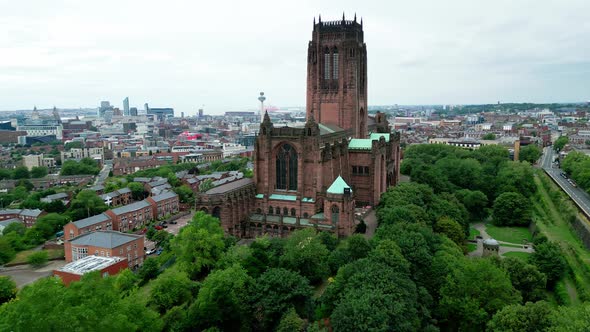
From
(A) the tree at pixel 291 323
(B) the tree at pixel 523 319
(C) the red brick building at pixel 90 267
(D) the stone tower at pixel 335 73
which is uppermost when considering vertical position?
(D) the stone tower at pixel 335 73

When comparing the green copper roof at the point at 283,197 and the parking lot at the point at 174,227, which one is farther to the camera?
the parking lot at the point at 174,227

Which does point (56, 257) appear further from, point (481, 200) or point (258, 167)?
point (481, 200)

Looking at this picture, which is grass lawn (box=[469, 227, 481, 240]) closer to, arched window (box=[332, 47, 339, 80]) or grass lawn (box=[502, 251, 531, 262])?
grass lawn (box=[502, 251, 531, 262])

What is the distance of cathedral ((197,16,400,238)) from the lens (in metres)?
69.2

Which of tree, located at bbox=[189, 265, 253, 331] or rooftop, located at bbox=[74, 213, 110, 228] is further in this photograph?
rooftop, located at bbox=[74, 213, 110, 228]

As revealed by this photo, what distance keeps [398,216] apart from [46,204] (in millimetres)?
81567

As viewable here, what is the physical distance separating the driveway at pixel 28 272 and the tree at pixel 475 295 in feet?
202

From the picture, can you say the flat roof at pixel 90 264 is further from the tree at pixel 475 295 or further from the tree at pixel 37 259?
the tree at pixel 475 295

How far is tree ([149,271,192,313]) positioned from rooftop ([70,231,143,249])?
22.4m

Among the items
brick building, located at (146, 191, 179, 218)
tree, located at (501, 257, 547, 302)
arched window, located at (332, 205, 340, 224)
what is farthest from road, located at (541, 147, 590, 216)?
brick building, located at (146, 191, 179, 218)

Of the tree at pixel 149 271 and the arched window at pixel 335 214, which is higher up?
the arched window at pixel 335 214

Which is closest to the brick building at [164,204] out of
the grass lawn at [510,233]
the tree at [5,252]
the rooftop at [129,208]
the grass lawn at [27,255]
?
the rooftop at [129,208]

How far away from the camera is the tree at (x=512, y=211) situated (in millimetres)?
82812

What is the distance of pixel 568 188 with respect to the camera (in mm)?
102812
